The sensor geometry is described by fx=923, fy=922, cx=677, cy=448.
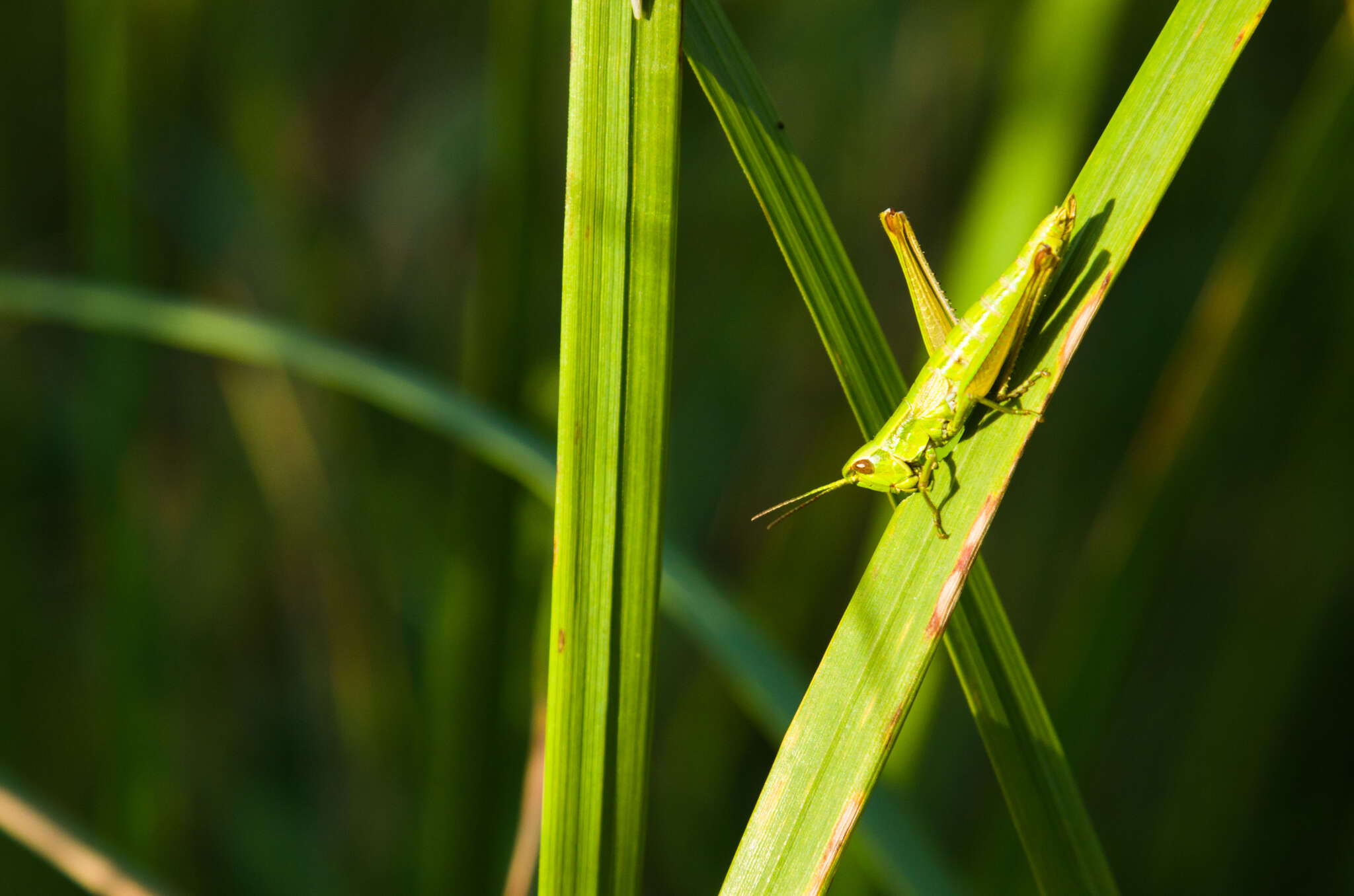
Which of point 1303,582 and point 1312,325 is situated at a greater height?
point 1312,325

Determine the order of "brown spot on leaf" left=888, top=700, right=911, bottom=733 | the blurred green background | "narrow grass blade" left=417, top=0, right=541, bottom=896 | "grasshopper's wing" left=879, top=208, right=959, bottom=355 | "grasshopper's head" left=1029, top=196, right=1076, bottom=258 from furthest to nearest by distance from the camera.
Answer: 1. the blurred green background
2. "narrow grass blade" left=417, top=0, right=541, bottom=896
3. "grasshopper's wing" left=879, top=208, right=959, bottom=355
4. "grasshopper's head" left=1029, top=196, right=1076, bottom=258
5. "brown spot on leaf" left=888, top=700, right=911, bottom=733

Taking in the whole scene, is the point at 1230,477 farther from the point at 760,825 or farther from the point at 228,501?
the point at 228,501

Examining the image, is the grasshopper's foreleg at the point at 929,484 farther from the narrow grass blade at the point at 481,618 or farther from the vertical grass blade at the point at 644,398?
the narrow grass blade at the point at 481,618

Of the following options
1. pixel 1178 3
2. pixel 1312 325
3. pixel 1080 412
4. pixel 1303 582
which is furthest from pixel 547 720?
pixel 1312 325

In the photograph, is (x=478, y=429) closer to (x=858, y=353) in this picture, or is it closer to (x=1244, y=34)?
(x=858, y=353)

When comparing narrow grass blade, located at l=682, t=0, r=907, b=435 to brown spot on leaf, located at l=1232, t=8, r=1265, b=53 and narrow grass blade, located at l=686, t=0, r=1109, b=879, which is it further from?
brown spot on leaf, located at l=1232, t=8, r=1265, b=53

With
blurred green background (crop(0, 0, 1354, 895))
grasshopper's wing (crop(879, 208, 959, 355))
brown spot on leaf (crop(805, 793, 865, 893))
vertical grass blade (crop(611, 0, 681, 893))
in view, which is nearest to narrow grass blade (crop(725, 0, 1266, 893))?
brown spot on leaf (crop(805, 793, 865, 893))

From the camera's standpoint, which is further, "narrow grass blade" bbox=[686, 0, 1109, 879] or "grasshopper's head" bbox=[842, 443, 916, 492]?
"grasshopper's head" bbox=[842, 443, 916, 492]
